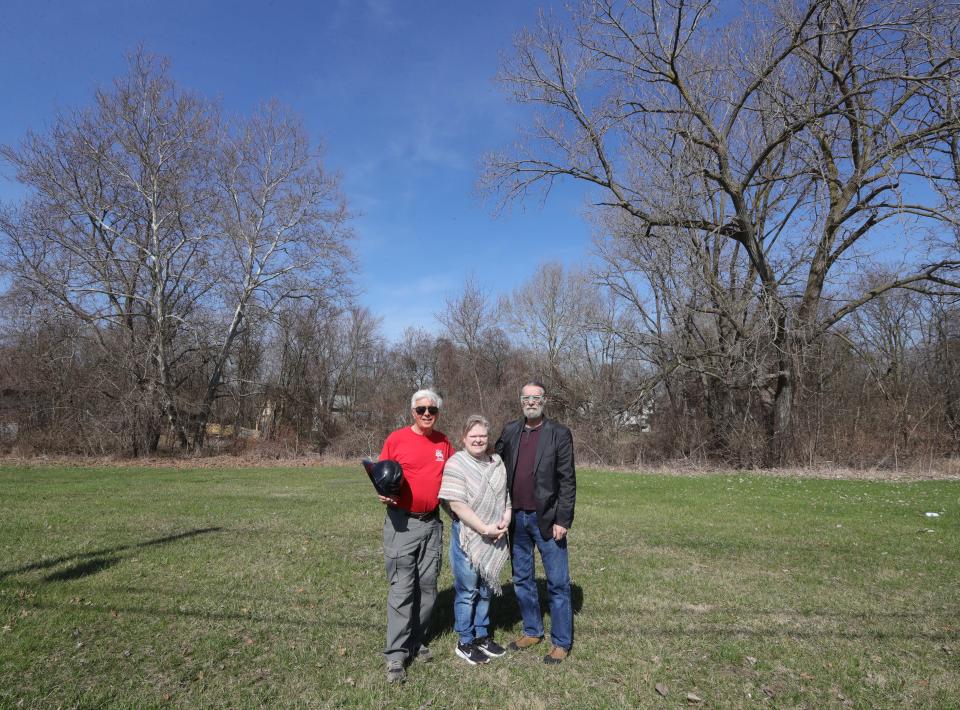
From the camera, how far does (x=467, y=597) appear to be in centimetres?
452

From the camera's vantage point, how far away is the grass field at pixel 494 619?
156 inches

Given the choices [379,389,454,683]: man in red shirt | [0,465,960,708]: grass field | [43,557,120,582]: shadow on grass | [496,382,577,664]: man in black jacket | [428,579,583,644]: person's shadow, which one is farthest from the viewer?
[43,557,120,582]: shadow on grass

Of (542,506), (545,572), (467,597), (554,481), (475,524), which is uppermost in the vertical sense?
(554,481)

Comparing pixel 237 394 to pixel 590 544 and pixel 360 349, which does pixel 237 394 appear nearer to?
pixel 360 349

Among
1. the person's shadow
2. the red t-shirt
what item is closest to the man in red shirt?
the red t-shirt

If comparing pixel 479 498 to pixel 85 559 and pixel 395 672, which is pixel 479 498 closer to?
pixel 395 672

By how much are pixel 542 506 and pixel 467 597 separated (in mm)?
921

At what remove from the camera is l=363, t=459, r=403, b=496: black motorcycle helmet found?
410cm

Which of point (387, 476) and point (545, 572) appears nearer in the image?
point (387, 476)

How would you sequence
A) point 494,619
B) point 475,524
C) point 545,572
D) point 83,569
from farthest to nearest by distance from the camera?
point 83,569
point 494,619
point 545,572
point 475,524

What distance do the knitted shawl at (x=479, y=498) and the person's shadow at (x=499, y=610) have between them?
0.75 m

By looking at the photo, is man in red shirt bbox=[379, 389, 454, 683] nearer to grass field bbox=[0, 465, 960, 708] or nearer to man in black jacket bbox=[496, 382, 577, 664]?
grass field bbox=[0, 465, 960, 708]

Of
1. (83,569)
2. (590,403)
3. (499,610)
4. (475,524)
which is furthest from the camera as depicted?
(590,403)

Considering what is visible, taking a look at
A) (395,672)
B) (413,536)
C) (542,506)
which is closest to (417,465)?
(413,536)
